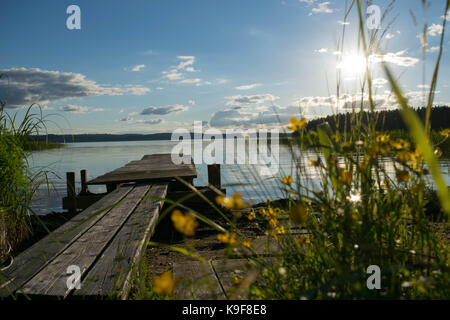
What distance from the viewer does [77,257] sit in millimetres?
→ 2018

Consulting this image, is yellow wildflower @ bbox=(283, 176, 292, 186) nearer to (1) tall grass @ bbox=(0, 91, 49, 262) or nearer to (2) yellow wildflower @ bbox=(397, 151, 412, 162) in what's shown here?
(2) yellow wildflower @ bbox=(397, 151, 412, 162)

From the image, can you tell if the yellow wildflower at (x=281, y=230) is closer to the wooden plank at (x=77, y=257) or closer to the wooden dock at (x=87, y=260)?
the wooden dock at (x=87, y=260)

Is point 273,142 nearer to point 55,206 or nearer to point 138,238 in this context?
point 138,238

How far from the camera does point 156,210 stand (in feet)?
11.0

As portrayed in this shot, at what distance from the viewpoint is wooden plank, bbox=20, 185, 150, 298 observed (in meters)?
1.59

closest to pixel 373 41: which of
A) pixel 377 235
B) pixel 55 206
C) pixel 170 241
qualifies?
pixel 377 235

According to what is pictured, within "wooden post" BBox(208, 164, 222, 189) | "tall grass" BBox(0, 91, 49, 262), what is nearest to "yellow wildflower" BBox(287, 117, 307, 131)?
"tall grass" BBox(0, 91, 49, 262)

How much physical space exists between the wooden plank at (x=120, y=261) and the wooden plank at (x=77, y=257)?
0.20 ft

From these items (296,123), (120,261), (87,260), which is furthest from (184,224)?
(87,260)

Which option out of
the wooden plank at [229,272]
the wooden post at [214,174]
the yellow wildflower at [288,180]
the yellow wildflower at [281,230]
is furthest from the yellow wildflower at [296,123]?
the wooden post at [214,174]

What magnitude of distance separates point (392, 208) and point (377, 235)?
0.14 m

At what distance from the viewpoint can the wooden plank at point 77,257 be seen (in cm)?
159

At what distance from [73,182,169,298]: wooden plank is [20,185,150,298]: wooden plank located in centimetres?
6

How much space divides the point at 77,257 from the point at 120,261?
0.32m
